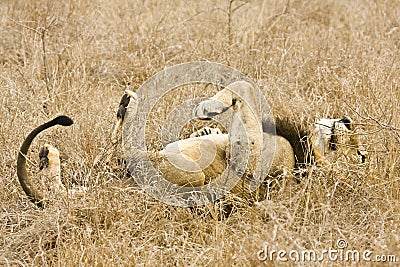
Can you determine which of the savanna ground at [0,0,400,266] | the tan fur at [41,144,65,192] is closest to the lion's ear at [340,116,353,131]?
the savanna ground at [0,0,400,266]

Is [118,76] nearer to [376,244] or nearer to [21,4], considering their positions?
[21,4]

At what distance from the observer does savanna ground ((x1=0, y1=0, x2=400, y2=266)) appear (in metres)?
2.56

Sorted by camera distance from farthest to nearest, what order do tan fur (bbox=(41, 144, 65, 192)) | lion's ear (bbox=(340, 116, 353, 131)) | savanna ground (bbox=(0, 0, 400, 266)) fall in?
1. lion's ear (bbox=(340, 116, 353, 131))
2. tan fur (bbox=(41, 144, 65, 192))
3. savanna ground (bbox=(0, 0, 400, 266))

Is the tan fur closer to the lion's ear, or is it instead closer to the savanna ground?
the savanna ground

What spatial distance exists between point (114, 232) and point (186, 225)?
36cm

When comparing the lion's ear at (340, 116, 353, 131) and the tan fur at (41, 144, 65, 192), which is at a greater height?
the lion's ear at (340, 116, 353, 131)

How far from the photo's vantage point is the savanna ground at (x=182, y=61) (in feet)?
8.39

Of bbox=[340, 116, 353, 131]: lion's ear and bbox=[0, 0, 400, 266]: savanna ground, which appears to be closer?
bbox=[0, 0, 400, 266]: savanna ground

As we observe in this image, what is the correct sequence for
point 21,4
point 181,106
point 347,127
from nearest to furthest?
point 347,127 → point 181,106 → point 21,4

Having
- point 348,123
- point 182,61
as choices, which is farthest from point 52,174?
point 182,61

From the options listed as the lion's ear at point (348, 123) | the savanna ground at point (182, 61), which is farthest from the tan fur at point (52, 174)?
the lion's ear at point (348, 123)

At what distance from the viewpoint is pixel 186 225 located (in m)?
2.83

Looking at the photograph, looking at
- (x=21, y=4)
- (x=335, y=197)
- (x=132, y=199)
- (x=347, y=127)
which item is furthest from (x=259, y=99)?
(x=21, y=4)

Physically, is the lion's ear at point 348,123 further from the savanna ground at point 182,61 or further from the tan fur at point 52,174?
the tan fur at point 52,174
